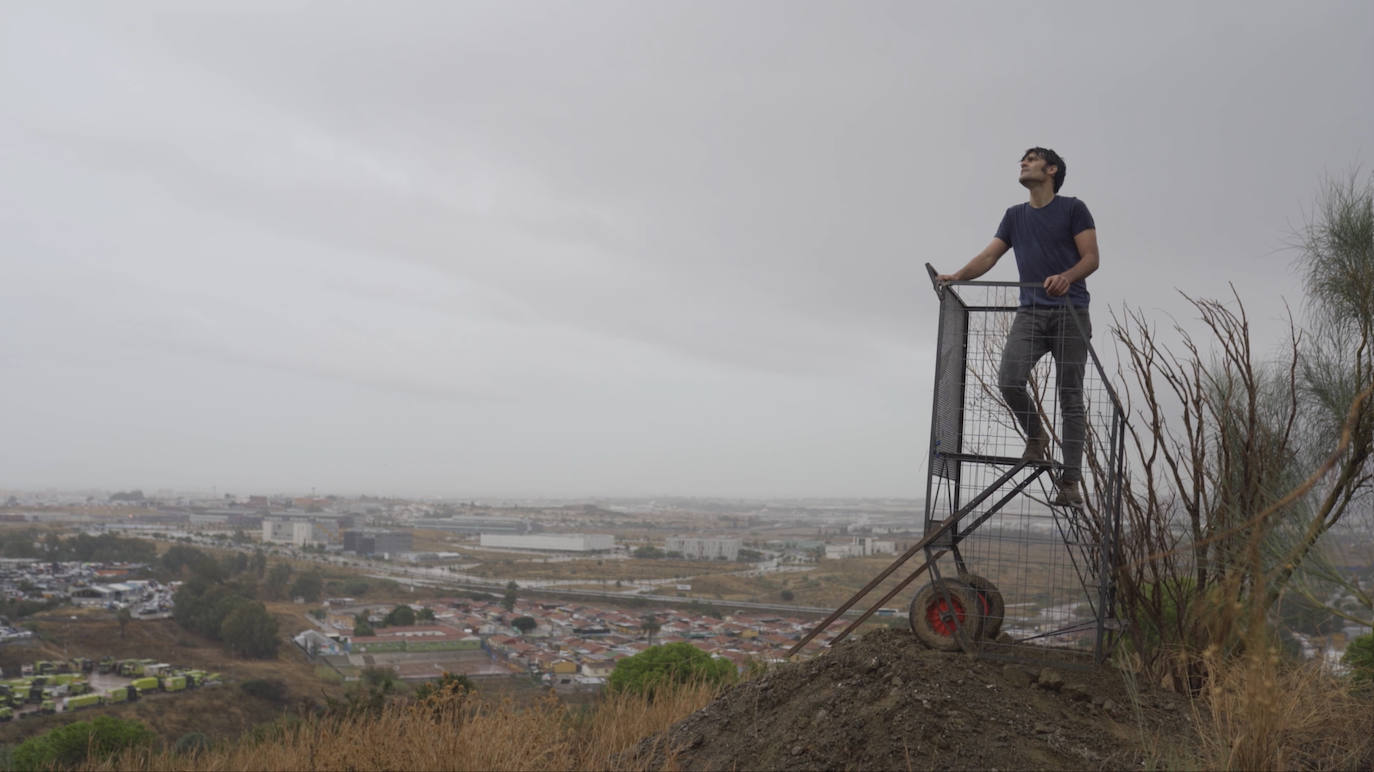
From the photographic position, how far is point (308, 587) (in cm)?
2897

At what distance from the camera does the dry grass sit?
3092 millimetres

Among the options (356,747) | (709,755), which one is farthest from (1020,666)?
(356,747)

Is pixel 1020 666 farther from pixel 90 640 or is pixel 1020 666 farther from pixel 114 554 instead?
pixel 114 554

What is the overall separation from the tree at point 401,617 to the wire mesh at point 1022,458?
2011 centimetres

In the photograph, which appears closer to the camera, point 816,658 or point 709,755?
point 709,755

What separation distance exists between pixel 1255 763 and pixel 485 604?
2382 centimetres

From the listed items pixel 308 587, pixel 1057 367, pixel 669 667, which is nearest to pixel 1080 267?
pixel 1057 367

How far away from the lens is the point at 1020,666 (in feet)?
13.7

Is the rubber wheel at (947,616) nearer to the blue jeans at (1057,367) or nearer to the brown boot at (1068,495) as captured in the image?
the brown boot at (1068,495)

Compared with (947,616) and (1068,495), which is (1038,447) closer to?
(1068,495)

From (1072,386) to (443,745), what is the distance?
10.4ft

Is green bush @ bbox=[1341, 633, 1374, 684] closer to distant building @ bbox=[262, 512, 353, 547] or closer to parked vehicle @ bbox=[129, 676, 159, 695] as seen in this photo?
parked vehicle @ bbox=[129, 676, 159, 695]

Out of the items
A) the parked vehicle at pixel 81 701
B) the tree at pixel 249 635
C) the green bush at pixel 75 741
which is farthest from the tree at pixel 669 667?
the tree at pixel 249 635

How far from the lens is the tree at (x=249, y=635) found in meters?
21.7
